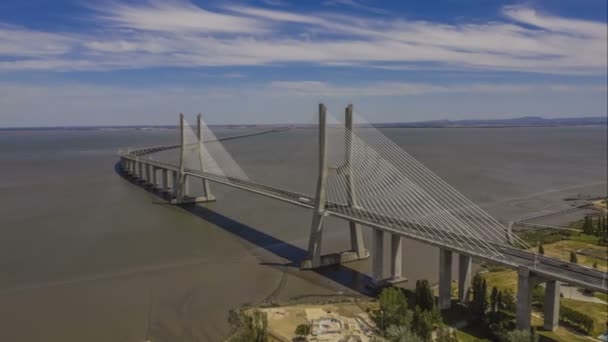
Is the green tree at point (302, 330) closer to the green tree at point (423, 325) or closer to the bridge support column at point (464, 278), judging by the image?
the green tree at point (423, 325)

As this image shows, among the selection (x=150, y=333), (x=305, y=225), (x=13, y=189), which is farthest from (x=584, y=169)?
(x=13, y=189)

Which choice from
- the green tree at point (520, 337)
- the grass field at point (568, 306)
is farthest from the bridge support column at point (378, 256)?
the green tree at point (520, 337)

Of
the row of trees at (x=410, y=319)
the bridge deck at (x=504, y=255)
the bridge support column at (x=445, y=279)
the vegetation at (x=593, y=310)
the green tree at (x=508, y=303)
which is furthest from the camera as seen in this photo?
the bridge support column at (x=445, y=279)

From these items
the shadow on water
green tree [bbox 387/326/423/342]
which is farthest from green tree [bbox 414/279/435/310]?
the shadow on water

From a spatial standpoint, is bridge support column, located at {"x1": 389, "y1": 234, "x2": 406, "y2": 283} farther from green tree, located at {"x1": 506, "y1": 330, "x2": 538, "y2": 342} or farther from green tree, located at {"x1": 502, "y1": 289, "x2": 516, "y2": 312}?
green tree, located at {"x1": 506, "y1": 330, "x2": 538, "y2": 342}

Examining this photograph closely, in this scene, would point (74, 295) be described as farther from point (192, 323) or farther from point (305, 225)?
Result: point (305, 225)

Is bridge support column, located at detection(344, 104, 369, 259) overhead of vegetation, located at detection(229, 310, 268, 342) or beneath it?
overhead

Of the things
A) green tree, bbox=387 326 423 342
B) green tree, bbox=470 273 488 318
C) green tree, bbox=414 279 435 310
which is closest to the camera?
green tree, bbox=387 326 423 342
